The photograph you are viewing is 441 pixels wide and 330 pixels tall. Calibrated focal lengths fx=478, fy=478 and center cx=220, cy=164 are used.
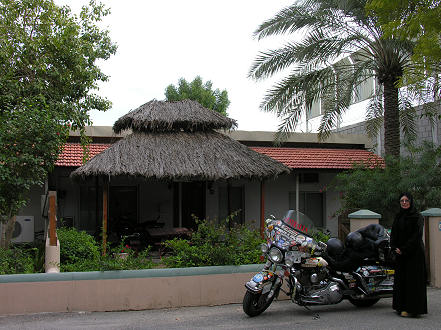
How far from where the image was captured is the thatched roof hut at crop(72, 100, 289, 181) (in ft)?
35.9

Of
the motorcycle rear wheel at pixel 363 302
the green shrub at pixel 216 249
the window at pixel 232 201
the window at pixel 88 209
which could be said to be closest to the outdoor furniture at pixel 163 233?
the window at pixel 88 209

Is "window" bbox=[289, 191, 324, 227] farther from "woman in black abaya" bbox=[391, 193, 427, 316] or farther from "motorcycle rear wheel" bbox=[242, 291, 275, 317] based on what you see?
"motorcycle rear wheel" bbox=[242, 291, 275, 317]

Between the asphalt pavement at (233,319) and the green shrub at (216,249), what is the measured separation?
0.83 m

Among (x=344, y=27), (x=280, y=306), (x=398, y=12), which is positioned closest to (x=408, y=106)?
(x=344, y=27)

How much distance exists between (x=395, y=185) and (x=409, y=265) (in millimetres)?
5179

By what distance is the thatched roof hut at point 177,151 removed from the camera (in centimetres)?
1095

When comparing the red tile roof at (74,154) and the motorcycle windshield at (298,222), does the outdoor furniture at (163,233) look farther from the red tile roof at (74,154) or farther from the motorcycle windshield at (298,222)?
the motorcycle windshield at (298,222)

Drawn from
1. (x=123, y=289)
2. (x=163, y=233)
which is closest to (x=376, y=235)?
(x=123, y=289)

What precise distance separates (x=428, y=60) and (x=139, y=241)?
25.9ft

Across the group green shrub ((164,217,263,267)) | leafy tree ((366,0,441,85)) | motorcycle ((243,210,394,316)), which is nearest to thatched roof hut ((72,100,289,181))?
green shrub ((164,217,263,267))

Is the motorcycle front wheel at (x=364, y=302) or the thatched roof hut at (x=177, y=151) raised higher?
the thatched roof hut at (x=177, y=151)

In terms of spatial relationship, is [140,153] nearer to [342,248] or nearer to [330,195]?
[342,248]

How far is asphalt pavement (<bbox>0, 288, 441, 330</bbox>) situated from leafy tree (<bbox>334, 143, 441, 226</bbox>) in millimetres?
4207

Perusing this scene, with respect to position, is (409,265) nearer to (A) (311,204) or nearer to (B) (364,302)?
(B) (364,302)
